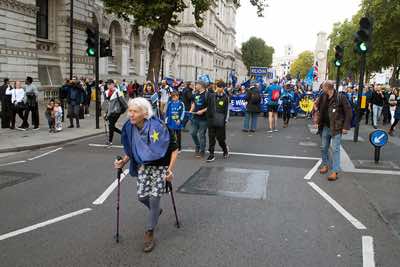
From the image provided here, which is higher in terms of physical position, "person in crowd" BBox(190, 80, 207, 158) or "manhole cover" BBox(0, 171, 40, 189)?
"person in crowd" BBox(190, 80, 207, 158)

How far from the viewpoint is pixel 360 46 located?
12406 mm

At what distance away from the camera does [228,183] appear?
7.55m

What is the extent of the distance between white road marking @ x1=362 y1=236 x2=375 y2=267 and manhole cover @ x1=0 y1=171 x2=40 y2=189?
5518 millimetres

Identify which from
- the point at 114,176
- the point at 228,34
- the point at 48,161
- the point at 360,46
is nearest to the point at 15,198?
the point at 114,176

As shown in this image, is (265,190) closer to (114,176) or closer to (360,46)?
(114,176)

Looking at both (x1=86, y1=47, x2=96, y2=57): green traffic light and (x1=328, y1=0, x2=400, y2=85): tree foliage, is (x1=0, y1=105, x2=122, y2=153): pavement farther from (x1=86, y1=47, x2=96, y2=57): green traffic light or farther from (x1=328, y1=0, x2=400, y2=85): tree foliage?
(x1=328, y1=0, x2=400, y2=85): tree foliage

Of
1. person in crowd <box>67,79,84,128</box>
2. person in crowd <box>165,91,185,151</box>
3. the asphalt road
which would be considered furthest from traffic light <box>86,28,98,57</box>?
the asphalt road

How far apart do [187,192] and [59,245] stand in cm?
268

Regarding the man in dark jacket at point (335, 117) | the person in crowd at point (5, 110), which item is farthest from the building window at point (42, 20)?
the man in dark jacket at point (335, 117)

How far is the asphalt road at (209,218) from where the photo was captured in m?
4.35

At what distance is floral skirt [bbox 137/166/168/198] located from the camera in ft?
14.9

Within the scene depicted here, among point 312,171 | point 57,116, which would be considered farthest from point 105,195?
point 57,116

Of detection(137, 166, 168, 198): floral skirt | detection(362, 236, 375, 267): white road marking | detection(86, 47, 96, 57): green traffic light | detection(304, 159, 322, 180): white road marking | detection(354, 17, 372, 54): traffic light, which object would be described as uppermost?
detection(354, 17, 372, 54): traffic light

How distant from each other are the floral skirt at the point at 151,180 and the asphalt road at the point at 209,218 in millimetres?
595
